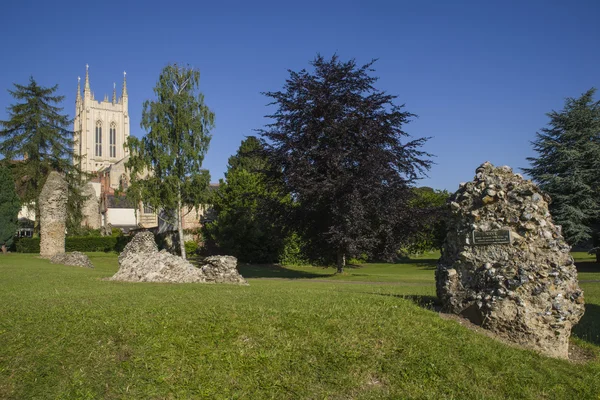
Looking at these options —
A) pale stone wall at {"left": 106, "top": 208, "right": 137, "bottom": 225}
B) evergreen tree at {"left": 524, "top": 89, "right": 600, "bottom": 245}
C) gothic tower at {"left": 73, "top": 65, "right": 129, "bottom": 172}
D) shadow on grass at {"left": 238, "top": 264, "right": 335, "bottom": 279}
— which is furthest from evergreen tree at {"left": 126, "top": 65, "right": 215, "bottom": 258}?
gothic tower at {"left": 73, "top": 65, "right": 129, "bottom": 172}

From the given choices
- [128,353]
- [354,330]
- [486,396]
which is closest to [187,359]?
[128,353]

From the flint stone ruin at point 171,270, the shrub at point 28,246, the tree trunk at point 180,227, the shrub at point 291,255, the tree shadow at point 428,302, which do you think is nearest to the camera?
the tree shadow at point 428,302

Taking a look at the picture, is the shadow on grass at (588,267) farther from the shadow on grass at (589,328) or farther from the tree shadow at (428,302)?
the tree shadow at (428,302)

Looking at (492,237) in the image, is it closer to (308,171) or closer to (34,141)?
(308,171)

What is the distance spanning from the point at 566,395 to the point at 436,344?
1.88 m

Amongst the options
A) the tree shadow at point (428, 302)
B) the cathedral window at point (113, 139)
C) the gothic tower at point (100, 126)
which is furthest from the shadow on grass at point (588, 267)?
the cathedral window at point (113, 139)

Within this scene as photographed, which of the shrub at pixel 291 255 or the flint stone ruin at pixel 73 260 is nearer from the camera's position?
the flint stone ruin at pixel 73 260

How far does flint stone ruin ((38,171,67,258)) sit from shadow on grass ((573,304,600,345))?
29193mm

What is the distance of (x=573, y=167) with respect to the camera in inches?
1416

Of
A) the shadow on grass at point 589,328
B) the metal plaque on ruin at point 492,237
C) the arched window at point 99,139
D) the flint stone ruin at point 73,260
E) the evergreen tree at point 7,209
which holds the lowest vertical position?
the shadow on grass at point 589,328

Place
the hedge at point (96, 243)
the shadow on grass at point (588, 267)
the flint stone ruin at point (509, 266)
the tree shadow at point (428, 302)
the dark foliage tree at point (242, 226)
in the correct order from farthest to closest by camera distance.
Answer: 1. the hedge at point (96, 243)
2. the dark foliage tree at point (242, 226)
3. the shadow on grass at point (588, 267)
4. the tree shadow at point (428, 302)
5. the flint stone ruin at point (509, 266)

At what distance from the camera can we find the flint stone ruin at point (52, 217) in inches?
1233

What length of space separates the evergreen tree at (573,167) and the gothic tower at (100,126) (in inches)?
4448

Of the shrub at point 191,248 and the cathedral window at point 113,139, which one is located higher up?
the cathedral window at point 113,139
